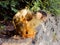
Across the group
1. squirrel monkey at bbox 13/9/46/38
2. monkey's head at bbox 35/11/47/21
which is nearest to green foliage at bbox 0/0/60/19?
monkey's head at bbox 35/11/47/21

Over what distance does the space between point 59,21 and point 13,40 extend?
1490 mm

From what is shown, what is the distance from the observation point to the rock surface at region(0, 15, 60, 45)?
293 centimetres

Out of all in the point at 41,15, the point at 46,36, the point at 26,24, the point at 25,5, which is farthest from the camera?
the point at 25,5

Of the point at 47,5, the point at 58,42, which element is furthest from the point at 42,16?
the point at 47,5

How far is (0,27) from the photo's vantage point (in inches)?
155

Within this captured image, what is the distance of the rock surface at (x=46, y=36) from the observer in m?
2.93

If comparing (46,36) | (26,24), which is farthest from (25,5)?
(26,24)

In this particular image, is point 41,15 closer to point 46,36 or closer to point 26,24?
point 46,36

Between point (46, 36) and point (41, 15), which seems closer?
point (46, 36)

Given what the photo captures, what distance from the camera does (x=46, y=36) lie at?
342cm

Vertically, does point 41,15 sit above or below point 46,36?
above

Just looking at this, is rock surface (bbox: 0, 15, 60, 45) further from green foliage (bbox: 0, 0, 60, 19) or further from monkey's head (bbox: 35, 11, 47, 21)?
green foliage (bbox: 0, 0, 60, 19)

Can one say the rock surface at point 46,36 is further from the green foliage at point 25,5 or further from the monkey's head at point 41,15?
the green foliage at point 25,5

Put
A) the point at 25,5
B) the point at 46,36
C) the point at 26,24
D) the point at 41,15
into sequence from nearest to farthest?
the point at 26,24
the point at 46,36
the point at 41,15
the point at 25,5
